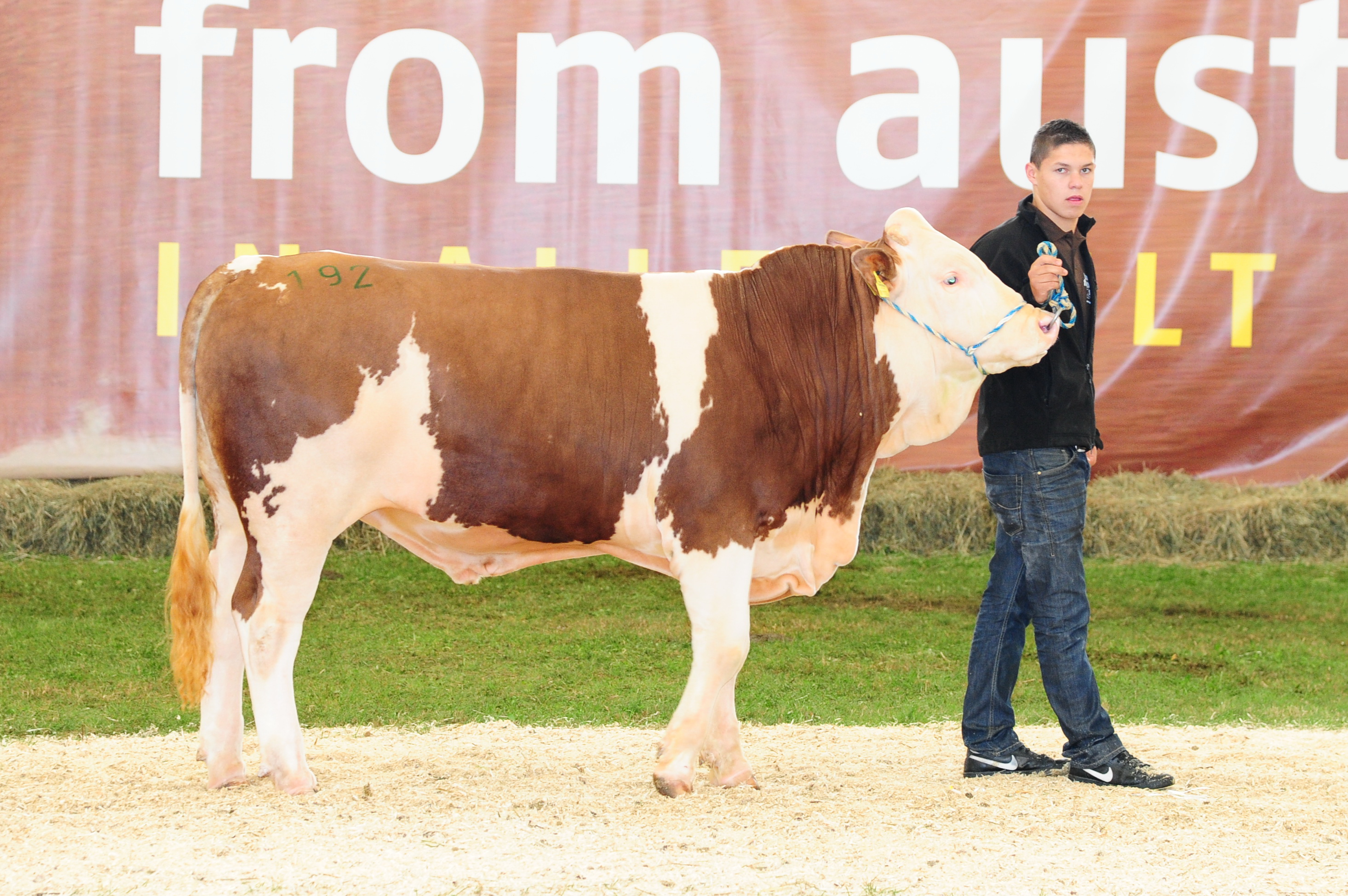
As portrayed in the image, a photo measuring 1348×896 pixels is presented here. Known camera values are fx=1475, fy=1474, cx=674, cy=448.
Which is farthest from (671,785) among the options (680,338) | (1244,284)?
(1244,284)

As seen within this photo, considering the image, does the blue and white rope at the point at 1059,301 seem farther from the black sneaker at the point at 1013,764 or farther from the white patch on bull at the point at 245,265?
the white patch on bull at the point at 245,265

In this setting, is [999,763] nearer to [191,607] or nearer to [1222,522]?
[191,607]

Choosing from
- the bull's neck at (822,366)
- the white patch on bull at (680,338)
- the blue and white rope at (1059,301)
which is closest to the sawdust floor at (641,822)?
the bull's neck at (822,366)

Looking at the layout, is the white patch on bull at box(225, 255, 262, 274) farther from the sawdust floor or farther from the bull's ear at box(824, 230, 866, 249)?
the bull's ear at box(824, 230, 866, 249)

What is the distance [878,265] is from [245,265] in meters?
1.96

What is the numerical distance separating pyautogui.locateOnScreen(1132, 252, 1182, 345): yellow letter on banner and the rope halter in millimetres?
5035

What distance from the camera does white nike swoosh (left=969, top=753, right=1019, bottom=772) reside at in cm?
490

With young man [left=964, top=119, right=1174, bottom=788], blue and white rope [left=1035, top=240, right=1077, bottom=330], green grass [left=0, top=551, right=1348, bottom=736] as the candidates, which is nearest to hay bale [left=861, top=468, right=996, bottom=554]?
green grass [left=0, top=551, right=1348, bottom=736]

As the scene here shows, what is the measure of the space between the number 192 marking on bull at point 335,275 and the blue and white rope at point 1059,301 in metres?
2.12

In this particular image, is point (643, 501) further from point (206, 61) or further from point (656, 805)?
point (206, 61)

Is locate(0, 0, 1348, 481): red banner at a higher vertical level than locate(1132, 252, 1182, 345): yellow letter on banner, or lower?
higher

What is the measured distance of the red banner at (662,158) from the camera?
9328 mm

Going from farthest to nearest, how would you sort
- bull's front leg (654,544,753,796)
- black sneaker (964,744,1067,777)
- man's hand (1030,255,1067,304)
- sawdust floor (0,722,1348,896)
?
black sneaker (964,744,1067,777) → man's hand (1030,255,1067,304) → bull's front leg (654,544,753,796) → sawdust floor (0,722,1348,896)

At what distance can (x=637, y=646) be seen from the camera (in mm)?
7145
